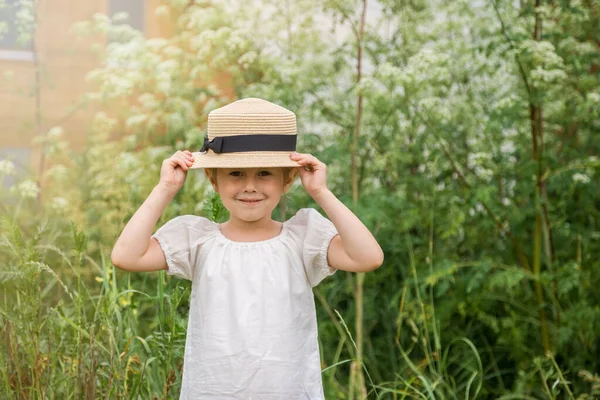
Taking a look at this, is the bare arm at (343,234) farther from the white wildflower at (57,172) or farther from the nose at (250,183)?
the white wildflower at (57,172)

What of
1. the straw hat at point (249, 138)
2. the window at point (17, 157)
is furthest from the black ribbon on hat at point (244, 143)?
the window at point (17, 157)

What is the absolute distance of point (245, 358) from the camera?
7.78ft

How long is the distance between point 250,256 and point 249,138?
0.30m

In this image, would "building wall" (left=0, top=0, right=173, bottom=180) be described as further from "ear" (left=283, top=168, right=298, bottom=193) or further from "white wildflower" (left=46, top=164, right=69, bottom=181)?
"ear" (left=283, top=168, right=298, bottom=193)

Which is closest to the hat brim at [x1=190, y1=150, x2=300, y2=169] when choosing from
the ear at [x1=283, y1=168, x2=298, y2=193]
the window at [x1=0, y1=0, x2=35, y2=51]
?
the ear at [x1=283, y1=168, x2=298, y2=193]

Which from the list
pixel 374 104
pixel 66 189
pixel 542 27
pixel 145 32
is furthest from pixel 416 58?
pixel 145 32

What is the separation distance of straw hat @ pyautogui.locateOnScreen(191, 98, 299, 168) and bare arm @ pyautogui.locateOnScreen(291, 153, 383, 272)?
56 mm

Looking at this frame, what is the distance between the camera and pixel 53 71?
7160mm

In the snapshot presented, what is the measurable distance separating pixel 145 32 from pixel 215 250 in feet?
17.8

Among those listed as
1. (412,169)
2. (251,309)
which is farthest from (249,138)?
(412,169)

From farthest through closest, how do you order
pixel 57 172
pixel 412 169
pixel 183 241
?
1. pixel 57 172
2. pixel 412 169
3. pixel 183 241

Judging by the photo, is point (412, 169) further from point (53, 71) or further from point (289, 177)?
point (53, 71)

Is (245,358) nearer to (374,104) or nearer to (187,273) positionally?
(187,273)

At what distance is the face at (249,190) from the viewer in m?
2.46
